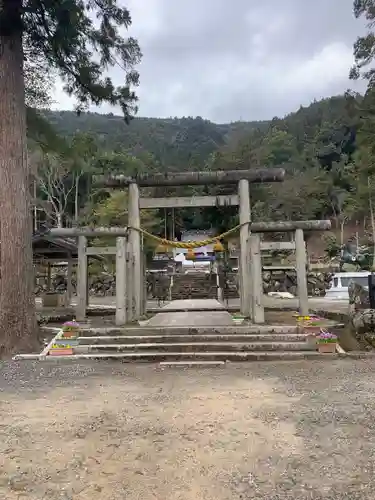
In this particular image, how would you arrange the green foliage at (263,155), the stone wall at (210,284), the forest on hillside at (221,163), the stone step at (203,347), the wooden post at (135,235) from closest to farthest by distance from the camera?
the stone step at (203,347)
the wooden post at (135,235)
the stone wall at (210,284)
the forest on hillside at (221,163)
the green foliage at (263,155)

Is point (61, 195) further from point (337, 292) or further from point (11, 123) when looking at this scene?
point (11, 123)

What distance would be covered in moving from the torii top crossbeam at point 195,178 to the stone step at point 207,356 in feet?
14.8

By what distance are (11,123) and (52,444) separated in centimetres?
641

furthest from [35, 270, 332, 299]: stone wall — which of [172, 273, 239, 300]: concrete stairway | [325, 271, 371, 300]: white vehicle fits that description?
[325, 271, 371, 300]: white vehicle

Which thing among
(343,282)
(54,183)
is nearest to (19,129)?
(343,282)

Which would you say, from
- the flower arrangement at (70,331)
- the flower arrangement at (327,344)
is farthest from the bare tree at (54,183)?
the flower arrangement at (327,344)

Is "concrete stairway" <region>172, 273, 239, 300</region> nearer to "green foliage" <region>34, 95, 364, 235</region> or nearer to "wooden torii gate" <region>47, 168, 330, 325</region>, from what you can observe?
"green foliage" <region>34, 95, 364, 235</region>

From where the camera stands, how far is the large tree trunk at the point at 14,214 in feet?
26.8

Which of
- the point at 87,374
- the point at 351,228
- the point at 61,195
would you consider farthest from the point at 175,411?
the point at 351,228

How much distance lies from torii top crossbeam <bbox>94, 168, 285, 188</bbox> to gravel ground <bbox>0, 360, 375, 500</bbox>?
18.4ft

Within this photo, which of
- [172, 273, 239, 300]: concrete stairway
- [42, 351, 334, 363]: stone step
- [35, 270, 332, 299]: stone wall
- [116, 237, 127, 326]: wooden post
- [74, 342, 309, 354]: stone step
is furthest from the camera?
[35, 270, 332, 299]: stone wall

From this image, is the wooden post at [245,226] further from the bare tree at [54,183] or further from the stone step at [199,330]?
the bare tree at [54,183]

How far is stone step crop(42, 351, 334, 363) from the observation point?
740 cm

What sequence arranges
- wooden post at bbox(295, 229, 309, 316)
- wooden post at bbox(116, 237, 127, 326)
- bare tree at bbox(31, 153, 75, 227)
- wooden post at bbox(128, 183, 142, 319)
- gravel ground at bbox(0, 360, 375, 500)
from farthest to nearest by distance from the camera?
bare tree at bbox(31, 153, 75, 227) < wooden post at bbox(128, 183, 142, 319) < wooden post at bbox(295, 229, 309, 316) < wooden post at bbox(116, 237, 127, 326) < gravel ground at bbox(0, 360, 375, 500)
